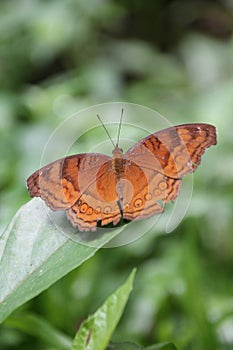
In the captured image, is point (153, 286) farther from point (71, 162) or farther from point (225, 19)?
point (225, 19)

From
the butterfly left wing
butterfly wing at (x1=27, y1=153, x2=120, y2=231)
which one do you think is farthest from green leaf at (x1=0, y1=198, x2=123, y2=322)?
the butterfly left wing

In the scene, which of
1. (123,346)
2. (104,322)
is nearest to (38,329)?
(123,346)

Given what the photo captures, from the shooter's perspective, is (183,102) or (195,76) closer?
(183,102)

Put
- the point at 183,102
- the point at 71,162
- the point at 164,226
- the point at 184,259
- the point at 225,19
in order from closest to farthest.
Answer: the point at 71,162, the point at 184,259, the point at 164,226, the point at 183,102, the point at 225,19

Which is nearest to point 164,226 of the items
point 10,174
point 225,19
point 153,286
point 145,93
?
point 153,286

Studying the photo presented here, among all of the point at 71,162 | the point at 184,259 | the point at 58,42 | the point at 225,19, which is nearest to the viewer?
the point at 71,162

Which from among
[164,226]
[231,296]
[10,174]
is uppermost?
[10,174]

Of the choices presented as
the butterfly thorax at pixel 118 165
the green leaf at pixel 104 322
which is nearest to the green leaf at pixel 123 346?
the green leaf at pixel 104 322
